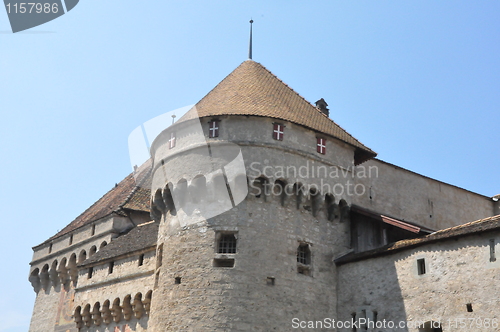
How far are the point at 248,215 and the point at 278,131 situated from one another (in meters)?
2.68

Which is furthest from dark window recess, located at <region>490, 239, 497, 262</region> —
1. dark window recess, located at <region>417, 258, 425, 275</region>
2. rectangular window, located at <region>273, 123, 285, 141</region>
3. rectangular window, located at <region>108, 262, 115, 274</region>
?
rectangular window, located at <region>108, 262, 115, 274</region>

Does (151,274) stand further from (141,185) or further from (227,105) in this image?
(141,185)

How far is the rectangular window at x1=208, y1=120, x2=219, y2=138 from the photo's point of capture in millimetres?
18109

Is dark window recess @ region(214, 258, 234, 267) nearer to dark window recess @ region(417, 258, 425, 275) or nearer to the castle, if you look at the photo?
the castle

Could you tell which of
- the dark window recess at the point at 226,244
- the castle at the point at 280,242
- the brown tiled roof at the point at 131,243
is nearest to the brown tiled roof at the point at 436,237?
the castle at the point at 280,242

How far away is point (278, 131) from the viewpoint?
59.5 feet

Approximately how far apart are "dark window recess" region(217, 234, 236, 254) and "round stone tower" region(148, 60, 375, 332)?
3 cm

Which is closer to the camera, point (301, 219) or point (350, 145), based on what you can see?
point (301, 219)

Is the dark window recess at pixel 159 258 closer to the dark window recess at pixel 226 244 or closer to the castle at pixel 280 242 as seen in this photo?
the castle at pixel 280 242

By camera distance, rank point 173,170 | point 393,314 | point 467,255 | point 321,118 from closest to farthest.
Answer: point 467,255
point 393,314
point 173,170
point 321,118

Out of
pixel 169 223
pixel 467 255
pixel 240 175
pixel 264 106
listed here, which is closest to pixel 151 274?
pixel 169 223

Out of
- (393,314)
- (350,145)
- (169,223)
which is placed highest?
A: (350,145)

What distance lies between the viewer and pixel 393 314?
52.7 ft

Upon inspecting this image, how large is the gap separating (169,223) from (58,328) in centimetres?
1096
